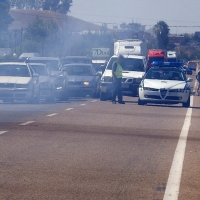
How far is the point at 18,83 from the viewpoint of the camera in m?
29.0

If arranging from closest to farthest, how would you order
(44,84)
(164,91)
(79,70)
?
(164,91), (44,84), (79,70)

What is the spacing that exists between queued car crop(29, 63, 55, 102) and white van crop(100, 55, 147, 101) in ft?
7.33

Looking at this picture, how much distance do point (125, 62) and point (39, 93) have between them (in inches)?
231

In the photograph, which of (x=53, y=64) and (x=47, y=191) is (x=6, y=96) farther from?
(x=47, y=191)

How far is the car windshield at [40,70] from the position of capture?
31933 millimetres

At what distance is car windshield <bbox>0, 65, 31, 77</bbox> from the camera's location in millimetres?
30016

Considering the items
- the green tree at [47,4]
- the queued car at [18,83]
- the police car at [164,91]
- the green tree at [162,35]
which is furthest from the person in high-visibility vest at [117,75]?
the green tree at [162,35]

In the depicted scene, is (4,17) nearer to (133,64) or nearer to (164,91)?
(133,64)

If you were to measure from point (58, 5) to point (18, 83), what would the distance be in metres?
125

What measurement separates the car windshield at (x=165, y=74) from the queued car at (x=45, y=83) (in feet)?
13.7

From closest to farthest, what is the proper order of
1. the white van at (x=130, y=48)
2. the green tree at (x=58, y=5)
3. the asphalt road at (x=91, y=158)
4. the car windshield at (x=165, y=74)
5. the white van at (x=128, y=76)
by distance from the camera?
the asphalt road at (x=91, y=158)
the car windshield at (x=165, y=74)
the white van at (x=128, y=76)
the white van at (x=130, y=48)
the green tree at (x=58, y=5)

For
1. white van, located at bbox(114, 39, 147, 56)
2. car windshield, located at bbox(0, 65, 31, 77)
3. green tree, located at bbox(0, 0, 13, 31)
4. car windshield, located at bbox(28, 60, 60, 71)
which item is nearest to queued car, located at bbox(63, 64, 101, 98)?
car windshield, located at bbox(28, 60, 60, 71)

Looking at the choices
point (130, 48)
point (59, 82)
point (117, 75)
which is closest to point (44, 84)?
point (59, 82)

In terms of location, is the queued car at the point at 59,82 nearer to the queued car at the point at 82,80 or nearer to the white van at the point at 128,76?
the queued car at the point at 82,80
